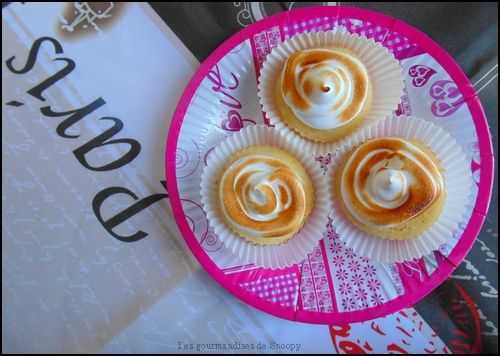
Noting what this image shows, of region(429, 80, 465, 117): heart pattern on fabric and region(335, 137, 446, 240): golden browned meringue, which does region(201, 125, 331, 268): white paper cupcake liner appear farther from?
region(429, 80, 465, 117): heart pattern on fabric

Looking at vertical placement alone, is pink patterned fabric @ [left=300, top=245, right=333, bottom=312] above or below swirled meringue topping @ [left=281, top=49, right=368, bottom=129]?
below

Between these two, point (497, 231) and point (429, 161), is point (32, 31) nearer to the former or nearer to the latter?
point (429, 161)

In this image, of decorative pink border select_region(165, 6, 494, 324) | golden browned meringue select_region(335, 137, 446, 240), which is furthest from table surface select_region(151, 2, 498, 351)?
golden browned meringue select_region(335, 137, 446, 240)

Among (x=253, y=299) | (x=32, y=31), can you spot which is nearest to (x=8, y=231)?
(x=32, y=31)

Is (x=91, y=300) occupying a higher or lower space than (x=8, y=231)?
lower

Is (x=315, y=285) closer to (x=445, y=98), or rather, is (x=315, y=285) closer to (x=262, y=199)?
(x=262, y=199)

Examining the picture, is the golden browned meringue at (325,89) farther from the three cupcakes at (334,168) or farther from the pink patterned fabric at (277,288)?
the pink patterned fabric at (277,288)

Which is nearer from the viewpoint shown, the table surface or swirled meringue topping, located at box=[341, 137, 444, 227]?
swirled meringue topping, located at box=[341, 137, 444, 227]

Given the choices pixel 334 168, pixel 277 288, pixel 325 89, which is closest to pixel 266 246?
pixel 277 288
